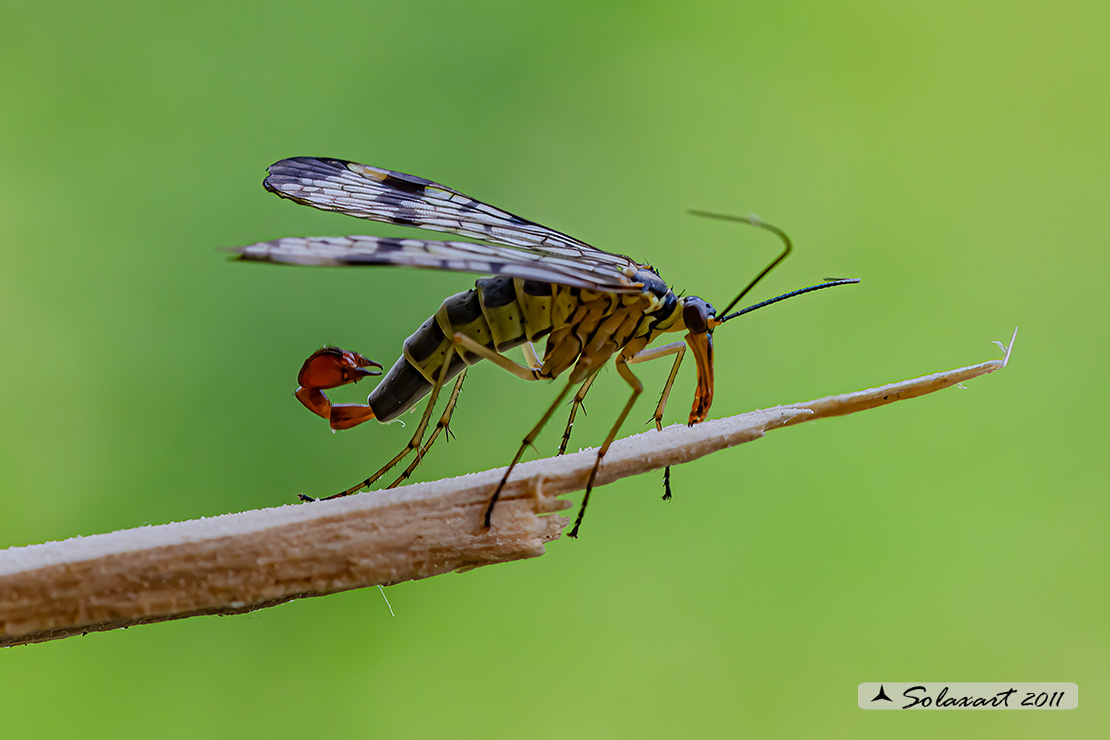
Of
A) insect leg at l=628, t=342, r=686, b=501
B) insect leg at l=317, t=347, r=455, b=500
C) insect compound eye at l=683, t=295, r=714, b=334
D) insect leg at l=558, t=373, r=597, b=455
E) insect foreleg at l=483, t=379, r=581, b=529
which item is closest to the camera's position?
insect foreleg at l=483, t=379, r=581, b=529

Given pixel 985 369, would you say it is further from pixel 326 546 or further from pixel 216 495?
pixel 216 495

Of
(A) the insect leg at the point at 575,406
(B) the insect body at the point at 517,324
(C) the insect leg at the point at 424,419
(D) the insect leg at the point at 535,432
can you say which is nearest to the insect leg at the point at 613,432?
(B) the insect body at the point at 517,324

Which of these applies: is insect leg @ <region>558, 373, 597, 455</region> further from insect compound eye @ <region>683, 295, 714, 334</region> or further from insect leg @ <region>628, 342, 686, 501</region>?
insect compound eye @ <region>683, 295, 714, 334</region>

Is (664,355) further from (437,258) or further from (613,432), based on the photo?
(437,258)

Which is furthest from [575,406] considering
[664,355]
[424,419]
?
[424,419]

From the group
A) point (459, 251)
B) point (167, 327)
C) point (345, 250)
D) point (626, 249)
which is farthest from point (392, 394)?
point (626, 249)

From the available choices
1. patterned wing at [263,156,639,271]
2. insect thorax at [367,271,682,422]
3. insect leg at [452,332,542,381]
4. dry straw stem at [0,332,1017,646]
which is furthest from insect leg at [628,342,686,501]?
dry straw stem at [0,332,1017,646]
